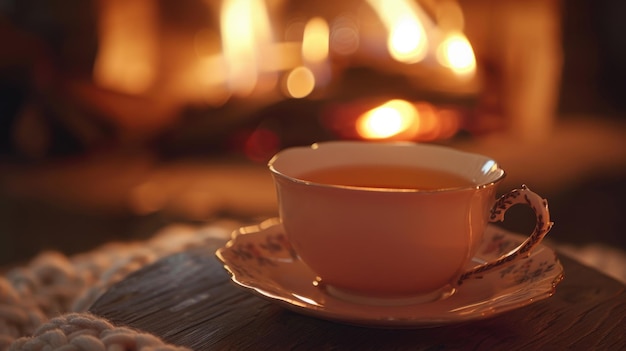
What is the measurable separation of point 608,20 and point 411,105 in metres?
0.66

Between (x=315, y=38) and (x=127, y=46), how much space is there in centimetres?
45

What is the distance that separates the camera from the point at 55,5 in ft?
5.37

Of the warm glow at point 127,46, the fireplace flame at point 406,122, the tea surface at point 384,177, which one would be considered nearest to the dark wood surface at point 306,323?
the tea surface at point 384,177

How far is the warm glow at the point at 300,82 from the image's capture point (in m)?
1.77

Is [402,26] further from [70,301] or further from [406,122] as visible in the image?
[70,301]

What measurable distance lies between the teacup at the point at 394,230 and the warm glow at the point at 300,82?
1.12 metres

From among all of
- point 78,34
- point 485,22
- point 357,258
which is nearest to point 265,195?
point 78,34

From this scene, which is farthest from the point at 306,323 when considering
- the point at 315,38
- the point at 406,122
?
the point at 315,38

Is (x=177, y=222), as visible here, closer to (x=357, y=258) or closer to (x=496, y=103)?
(x=496, y=103)

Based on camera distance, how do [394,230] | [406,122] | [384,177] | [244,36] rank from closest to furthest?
[394,230], [384,177], [406,122], [244,36]

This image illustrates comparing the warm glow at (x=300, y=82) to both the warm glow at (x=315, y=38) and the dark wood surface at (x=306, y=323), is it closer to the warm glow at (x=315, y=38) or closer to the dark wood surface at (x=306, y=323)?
the warm glow at (x=315, y=38)

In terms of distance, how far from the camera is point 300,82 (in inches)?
71.1

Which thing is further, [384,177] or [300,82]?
[300,82]

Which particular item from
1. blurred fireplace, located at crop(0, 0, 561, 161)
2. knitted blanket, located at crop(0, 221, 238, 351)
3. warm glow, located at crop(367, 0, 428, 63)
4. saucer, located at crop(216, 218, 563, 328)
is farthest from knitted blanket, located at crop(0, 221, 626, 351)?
warm glow, located at crop(367, 0, 428, 63)
